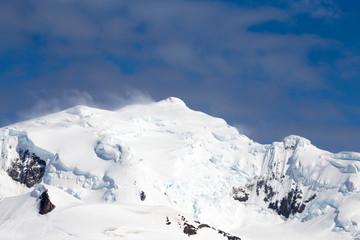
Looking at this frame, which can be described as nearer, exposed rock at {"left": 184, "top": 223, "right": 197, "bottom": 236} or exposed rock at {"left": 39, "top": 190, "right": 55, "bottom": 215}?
exposed rock at {"left": 184, "top": 223, "right": 197, "bottom": 236}

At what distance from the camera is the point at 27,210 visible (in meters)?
135

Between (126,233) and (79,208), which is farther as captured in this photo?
(79,208)

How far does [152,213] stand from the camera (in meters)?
138

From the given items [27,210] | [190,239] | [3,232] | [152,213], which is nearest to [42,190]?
[27,210]

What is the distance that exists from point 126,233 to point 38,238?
670 inches

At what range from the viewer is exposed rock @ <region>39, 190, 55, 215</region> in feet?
436

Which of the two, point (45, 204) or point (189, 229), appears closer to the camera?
point (189, 229)

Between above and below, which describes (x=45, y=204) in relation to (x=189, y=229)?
below

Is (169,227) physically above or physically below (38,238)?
above

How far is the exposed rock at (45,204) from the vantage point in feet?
436

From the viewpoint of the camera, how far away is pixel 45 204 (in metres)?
134

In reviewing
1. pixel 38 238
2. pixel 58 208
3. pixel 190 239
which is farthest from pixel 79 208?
pixel 190 239

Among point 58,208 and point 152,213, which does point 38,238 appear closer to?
point 58,208

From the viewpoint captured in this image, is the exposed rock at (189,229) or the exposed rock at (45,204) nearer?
the exposed rock at (189,229)
